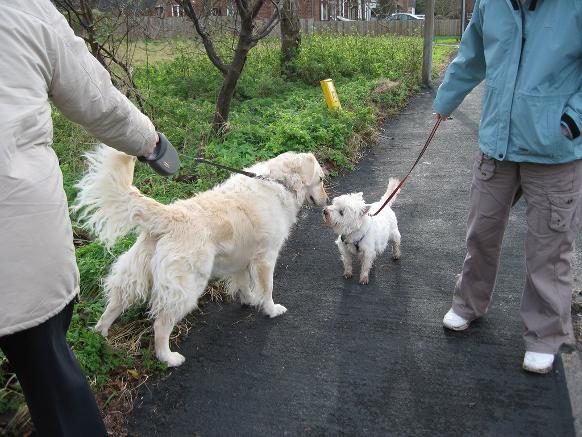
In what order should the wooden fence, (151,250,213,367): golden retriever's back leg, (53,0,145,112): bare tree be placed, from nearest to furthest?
1. (151,250,213,367): golden retriever's back leg
2. (53,0,145,112): bare tree
3. the wooden fence

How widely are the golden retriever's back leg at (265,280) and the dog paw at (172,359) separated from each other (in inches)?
31.0

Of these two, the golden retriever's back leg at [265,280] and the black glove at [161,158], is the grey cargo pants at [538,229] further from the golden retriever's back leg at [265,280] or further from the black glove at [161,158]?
the black glove at [161,158]

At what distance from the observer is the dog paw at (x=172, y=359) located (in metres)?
3.34

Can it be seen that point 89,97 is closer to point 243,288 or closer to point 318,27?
point 243,288

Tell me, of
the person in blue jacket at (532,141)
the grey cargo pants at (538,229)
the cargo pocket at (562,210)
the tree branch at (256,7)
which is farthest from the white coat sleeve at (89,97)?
the tree branch at (256,7)

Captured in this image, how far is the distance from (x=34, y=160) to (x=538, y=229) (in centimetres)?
263

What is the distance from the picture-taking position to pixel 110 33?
6.54m

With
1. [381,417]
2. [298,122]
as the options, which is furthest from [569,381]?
[298,122]

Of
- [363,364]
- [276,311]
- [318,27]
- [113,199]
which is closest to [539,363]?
[363,364]

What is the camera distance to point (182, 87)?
1096cm

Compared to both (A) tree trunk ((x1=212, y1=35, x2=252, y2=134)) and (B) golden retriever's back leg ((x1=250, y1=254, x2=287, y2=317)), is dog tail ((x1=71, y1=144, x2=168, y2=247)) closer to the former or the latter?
(B) golden retriever's back leg ((x1=250, y1=254, x2=287, y2=317))

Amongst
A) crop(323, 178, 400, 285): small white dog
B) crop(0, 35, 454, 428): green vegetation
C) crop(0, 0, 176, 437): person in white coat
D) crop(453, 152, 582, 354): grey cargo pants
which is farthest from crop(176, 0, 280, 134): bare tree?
crop(0, 0, 176, 437): person in white coat

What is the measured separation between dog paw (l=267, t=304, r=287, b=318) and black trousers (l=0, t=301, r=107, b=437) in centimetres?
196

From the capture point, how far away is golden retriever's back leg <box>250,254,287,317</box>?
12.5ft
